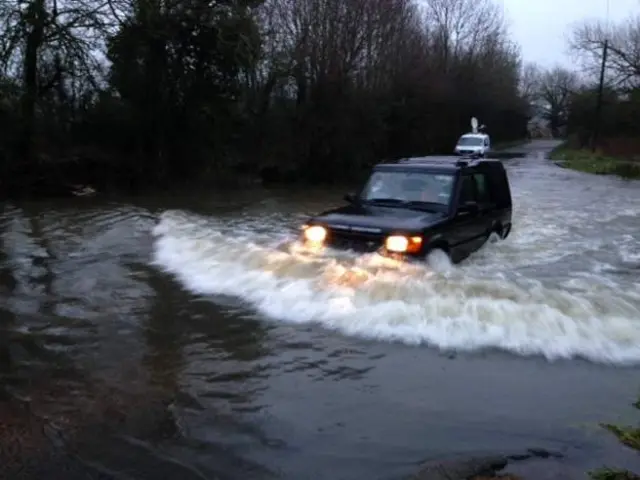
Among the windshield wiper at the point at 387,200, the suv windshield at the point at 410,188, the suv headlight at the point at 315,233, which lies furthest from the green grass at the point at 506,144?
the suv headlight at the point at 315,233

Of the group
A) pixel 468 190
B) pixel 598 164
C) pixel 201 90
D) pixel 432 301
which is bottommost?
pixel 432 301

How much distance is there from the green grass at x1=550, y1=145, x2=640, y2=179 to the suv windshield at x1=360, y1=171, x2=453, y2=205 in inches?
1136

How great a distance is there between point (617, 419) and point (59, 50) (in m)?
21.8

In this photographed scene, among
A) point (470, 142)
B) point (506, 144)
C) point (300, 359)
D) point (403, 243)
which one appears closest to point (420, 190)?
point (403, 243)

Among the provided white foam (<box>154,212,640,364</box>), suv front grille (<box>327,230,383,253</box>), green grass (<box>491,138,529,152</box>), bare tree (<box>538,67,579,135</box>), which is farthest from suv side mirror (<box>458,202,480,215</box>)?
bare tree (<box>538,67,579,135</box>)

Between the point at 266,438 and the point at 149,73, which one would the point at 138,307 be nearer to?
the point at 266,438

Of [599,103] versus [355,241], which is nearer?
[355,241]

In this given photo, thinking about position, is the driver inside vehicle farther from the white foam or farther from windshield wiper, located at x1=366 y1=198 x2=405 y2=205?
the white foam

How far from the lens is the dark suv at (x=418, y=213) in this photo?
9.48m

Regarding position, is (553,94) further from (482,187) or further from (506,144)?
(482,187)

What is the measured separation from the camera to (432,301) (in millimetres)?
8516

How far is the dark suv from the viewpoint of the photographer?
9.48 metres

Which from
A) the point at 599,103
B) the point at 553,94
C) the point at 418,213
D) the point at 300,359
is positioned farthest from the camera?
the point at 553,94

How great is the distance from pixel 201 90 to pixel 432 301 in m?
20.5
